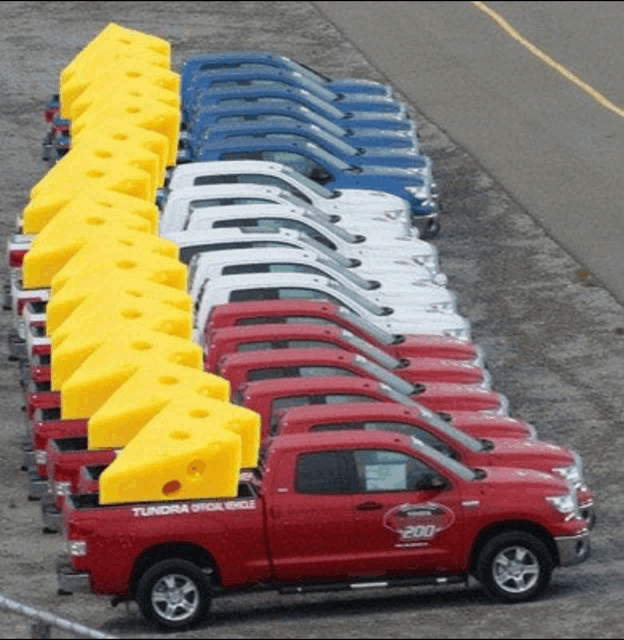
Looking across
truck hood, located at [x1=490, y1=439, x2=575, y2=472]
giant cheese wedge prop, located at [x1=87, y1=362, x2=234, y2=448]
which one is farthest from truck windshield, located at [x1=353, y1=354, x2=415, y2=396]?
truck hood, located at [x1=490, y1=439, x2=575, y2=472]

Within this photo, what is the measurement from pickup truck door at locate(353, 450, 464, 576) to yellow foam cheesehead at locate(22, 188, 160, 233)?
28.5 ft

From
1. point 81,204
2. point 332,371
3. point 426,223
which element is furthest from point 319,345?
point 426,223

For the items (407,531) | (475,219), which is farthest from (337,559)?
(475,219)

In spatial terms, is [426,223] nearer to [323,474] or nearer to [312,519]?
[323,474]

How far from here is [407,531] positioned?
25844 mm

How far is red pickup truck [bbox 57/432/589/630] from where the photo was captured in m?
25.5

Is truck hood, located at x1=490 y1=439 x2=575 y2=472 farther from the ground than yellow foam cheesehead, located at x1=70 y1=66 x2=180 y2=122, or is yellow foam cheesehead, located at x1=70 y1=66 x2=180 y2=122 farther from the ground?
yellow foam cheesehead, located at x1=70 y1=66 x2=180 y2=122

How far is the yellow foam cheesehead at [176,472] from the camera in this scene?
84.5 feet

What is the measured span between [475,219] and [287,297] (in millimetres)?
9434

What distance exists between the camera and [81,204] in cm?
3381

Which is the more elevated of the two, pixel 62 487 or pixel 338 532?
pixel 62 487

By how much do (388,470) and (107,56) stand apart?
58.4 ft

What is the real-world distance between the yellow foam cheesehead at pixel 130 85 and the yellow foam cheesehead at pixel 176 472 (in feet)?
45.0

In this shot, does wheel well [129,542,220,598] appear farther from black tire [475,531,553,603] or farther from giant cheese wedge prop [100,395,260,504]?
black tire [475,531,553,603]
